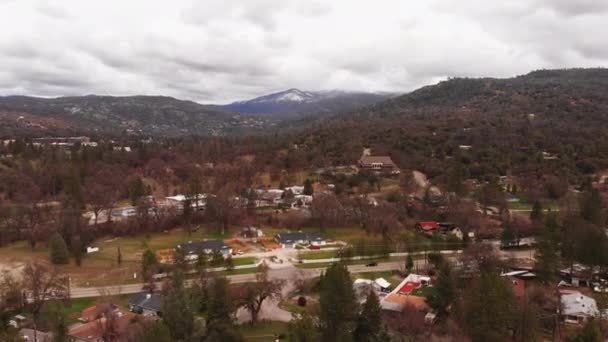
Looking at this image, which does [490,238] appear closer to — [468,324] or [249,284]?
[468,324]

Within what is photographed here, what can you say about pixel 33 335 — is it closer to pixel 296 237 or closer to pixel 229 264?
pixel 229 264

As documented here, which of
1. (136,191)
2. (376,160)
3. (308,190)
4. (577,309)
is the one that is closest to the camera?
(577,309)

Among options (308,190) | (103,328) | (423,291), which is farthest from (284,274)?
(308,190)

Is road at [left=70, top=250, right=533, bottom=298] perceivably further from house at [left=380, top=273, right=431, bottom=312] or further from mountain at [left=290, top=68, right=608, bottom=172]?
mountain at [left=290, top=68, right=608, bottom=172]

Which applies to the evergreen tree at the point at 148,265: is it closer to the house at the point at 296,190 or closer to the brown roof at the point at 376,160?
the house at the point at 296,190

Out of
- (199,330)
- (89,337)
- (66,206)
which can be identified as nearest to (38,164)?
(66,206)

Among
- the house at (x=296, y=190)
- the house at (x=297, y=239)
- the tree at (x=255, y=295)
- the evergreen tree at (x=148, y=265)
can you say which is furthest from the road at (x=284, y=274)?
the house at (x=296, y=190)

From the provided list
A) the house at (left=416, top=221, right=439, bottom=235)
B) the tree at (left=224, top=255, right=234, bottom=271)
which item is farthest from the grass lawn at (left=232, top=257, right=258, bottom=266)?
the house at (left=416, top=221, right=439, bottom=235)
